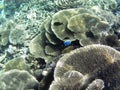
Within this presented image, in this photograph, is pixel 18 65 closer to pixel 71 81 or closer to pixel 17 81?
pixel 17 81

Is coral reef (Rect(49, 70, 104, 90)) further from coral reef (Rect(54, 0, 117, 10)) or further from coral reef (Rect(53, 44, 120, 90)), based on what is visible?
coral reef (Rect(54, 0, 117, 10))

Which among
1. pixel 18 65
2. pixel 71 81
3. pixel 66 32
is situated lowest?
pixel 18 65

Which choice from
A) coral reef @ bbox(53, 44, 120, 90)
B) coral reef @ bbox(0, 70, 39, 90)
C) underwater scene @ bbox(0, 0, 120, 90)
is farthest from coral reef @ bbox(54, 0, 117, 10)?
coral reef @ bbox(53, 44, 120, 90)

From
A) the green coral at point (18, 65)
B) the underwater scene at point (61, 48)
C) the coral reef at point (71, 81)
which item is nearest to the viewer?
the coral reef at point (71, 81)

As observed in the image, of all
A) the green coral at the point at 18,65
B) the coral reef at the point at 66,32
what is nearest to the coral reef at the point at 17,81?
the green coral at the point at 18,65

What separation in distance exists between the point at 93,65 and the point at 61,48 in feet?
7.18

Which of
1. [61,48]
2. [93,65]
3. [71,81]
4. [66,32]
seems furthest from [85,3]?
[71,81]

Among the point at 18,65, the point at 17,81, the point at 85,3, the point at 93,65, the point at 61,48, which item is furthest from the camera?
the point at 85,3

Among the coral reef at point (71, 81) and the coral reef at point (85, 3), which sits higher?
the coral reef at point (71, 81)

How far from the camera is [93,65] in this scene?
314 cm

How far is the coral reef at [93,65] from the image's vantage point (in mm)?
3010

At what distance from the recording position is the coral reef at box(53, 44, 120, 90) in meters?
3.01

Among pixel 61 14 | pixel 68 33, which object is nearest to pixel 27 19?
pixel 61 14

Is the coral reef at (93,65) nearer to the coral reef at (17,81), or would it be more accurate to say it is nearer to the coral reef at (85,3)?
the coral reef at (17,81)
